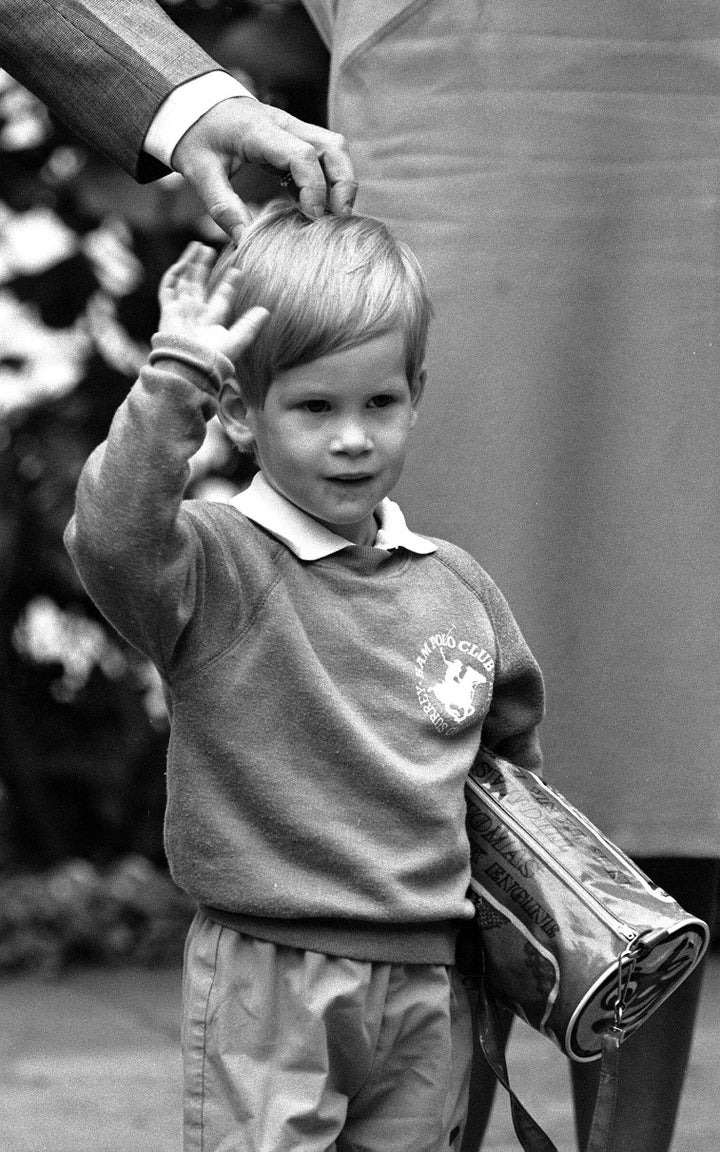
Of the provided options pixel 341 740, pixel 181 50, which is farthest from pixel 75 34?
pixel 341 740

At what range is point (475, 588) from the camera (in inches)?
89.1

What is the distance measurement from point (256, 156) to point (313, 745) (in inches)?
26.4

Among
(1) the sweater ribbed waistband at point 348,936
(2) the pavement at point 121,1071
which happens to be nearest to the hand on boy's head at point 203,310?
(1) the sweater ribbed waistband at point 348,936

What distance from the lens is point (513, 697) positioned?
232 cm

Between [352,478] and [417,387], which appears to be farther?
[417,387]

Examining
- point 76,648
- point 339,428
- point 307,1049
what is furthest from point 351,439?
point 76,648

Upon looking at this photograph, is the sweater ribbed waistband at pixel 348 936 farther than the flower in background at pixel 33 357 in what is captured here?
No

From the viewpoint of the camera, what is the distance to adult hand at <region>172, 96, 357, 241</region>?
2.16m

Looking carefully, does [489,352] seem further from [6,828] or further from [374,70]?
[6,828]

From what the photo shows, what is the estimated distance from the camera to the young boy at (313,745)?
2.03 metres

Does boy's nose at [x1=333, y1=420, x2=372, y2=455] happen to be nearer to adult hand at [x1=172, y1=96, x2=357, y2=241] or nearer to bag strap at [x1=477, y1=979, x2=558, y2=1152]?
adult hand at [x1=172, y1=96, x2=357, y2=241]

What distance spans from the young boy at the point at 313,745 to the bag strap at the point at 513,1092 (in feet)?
0.29

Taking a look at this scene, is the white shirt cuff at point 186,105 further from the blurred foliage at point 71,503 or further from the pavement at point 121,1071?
the pavement at point 121,1071

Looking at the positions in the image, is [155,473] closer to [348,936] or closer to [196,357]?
[196,357]
